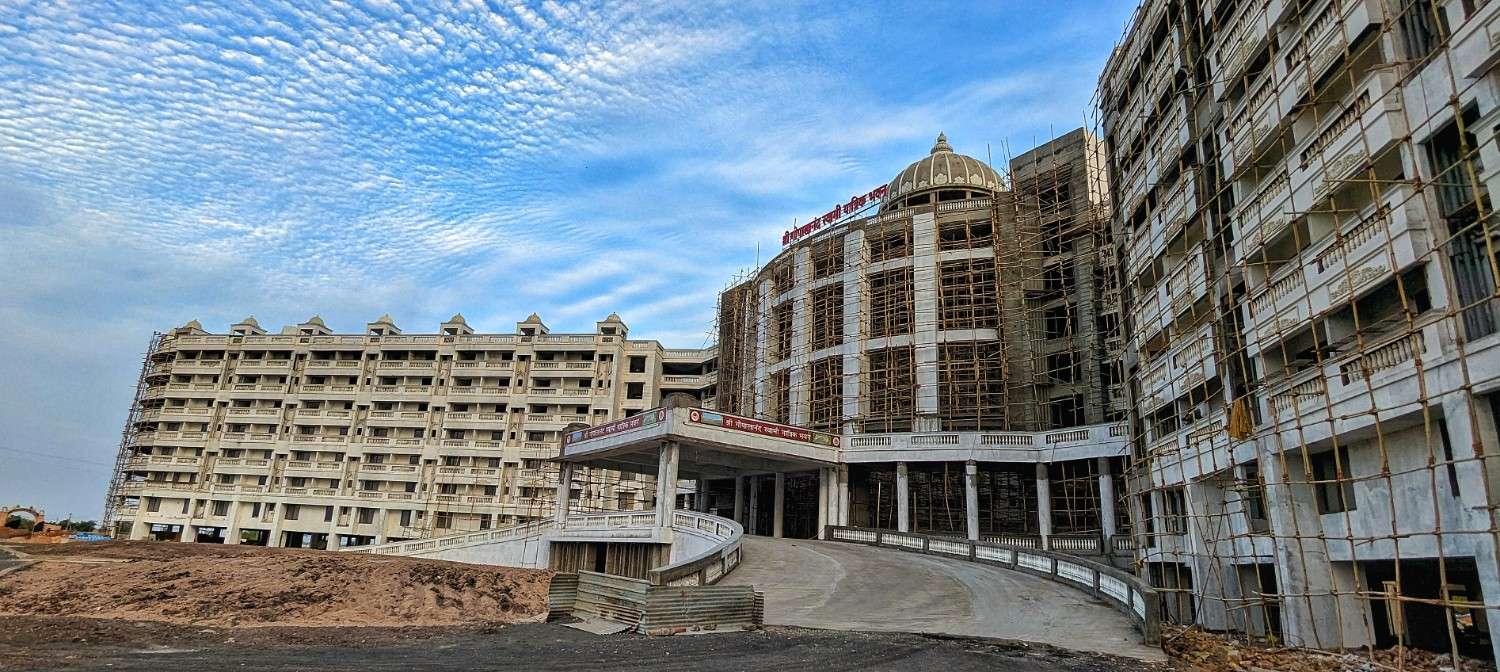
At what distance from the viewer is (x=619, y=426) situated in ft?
123

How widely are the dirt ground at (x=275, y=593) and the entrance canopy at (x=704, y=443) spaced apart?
8.19 m

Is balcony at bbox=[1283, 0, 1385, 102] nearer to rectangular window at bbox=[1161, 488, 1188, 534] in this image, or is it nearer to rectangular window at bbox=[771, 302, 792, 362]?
rectangular window at bbox=[1161, 488, 1188, 534]

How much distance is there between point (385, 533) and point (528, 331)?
20401 millimetres

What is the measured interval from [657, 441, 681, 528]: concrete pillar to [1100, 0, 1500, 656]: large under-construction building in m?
17.9

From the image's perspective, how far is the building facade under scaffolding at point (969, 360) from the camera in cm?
3759

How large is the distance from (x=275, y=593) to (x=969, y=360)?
32442mm

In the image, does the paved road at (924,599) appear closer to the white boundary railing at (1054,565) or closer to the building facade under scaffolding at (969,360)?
the white boundary railing at (1054,565)

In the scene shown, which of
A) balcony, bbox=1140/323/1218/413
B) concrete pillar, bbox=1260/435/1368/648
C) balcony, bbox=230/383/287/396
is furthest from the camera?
balcony, bbox=230/383/287/396

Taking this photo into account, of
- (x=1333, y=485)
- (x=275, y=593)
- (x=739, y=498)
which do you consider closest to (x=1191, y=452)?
(x=1333, y=485)

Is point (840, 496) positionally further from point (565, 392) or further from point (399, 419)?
point (399, 419)

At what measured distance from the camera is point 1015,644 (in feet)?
50.8

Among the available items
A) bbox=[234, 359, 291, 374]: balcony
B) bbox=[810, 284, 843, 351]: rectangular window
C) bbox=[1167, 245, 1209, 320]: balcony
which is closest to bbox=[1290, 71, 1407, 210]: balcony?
bbox=[1167, 245, 1209, 320]: balcony

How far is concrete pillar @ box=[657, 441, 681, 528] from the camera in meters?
33.6

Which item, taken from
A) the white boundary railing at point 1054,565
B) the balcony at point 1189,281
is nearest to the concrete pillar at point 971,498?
the white boundary railing at point 1054,565
